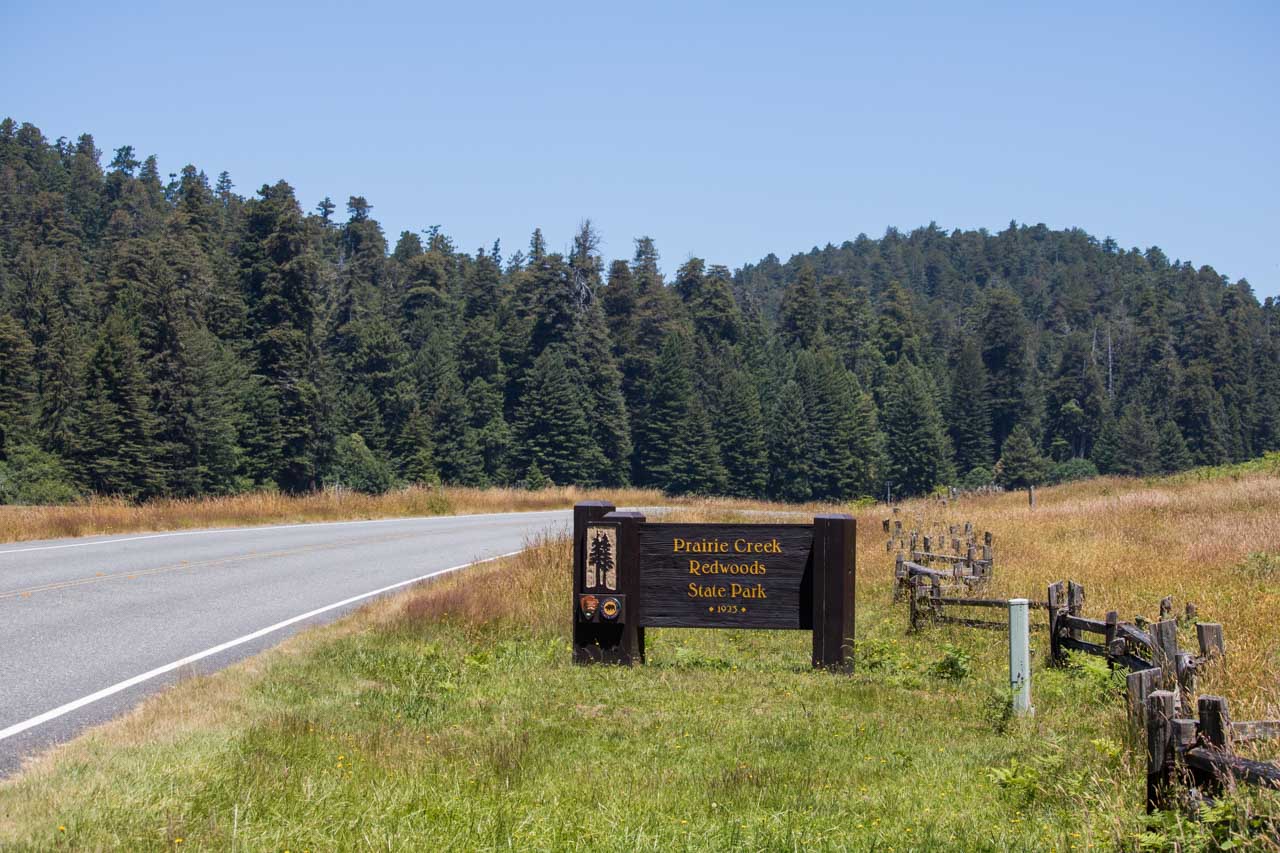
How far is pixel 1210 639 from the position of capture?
7852mm

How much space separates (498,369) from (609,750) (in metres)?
90.9

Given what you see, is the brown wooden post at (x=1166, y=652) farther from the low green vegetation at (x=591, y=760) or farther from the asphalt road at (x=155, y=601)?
the asphalt road at (x=155, y=601)

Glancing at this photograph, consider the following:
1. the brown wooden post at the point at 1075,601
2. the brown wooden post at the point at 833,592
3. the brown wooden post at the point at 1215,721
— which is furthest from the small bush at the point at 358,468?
the brown wooden post at the point at 1215,721

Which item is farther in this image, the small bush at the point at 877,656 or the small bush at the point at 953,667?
the small bush at the point at 877,656

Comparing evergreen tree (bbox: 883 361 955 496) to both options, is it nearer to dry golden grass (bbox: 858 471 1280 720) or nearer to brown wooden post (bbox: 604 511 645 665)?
dry golden grass (bbox: 858 471 1280 720)

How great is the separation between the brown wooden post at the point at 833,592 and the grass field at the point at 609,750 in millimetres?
299

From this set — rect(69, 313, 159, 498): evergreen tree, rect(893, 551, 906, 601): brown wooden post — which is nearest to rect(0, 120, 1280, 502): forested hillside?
rect(69, 313, 159, 498): evergreen tree

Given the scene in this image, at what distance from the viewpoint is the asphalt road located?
887 cm

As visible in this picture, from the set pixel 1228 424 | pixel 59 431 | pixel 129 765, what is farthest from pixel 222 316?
pixel 1228 424

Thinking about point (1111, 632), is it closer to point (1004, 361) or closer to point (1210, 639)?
point (1210, 639)

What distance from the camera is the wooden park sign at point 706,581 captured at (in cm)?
1036

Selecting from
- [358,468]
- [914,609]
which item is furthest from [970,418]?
[914,609]

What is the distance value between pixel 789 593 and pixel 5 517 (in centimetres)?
1798

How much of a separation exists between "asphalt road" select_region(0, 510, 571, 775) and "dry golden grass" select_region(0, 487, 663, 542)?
1370 millimetres
